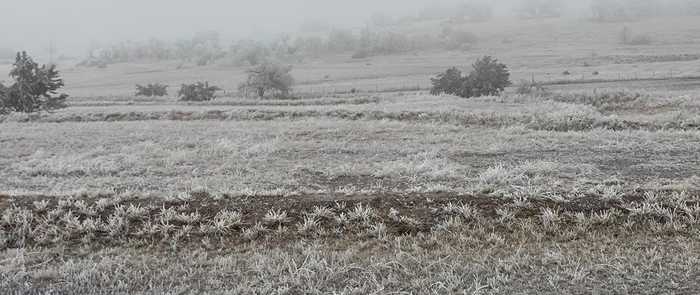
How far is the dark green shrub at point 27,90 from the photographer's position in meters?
31.4

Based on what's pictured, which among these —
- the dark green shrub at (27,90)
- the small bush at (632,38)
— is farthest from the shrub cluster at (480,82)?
the small bush at (632,38)

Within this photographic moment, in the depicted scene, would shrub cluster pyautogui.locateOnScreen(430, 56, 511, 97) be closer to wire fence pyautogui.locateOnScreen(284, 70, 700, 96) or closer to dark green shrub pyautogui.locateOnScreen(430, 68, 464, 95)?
dark green shrub pyautogui.locateOnScreen(430, 68, 464, 95)

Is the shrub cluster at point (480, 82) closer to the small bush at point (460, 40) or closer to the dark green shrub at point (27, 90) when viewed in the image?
the dark green shrub at point (27, 90)

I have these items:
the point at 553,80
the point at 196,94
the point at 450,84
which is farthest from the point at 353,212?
the point at 553,80

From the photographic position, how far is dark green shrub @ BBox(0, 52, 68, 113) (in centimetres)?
3136

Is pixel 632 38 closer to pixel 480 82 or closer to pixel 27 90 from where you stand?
pixel 480 82

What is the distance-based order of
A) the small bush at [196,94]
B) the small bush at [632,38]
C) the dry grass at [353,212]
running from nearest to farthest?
1. the dry grass at [353,212]
2. the small bush at [196,94]
3. the small bush at [632,38]

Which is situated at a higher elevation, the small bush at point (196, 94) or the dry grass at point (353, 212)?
the small bush at point (196, 94)

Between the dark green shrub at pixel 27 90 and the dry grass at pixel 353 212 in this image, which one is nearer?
the dry grass at pixel 353 212

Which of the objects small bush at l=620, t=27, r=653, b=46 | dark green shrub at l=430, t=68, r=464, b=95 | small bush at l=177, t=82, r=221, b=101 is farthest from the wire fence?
small bush at l=620, t=27, r=653, b=46

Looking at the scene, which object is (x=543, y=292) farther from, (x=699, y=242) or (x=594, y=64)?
(x=594, y=64)

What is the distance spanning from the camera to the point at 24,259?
320 inches

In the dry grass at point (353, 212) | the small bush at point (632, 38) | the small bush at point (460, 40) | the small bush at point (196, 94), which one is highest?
the small bush at point (460, 40)

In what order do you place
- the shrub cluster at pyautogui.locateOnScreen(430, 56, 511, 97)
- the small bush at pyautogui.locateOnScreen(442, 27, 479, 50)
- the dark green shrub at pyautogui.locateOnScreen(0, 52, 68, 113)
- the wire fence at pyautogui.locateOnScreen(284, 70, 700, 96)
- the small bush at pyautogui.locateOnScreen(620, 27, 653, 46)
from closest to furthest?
the dark green shrub at pyautogui.locateOnScreen(0, 52, 68, 113) < the shrub cluster at pyautogui.locateOnScreen(430, 56, 511, 97) < the wire fence at pyautogui.locateOnScreen(284, 70, 700, 96) < the small bush at pyautogui.locateOnScreen(620, 27, 653, 46) < the small bush at pyautogui.locateOnScreen(442, 27, 479, 50)
